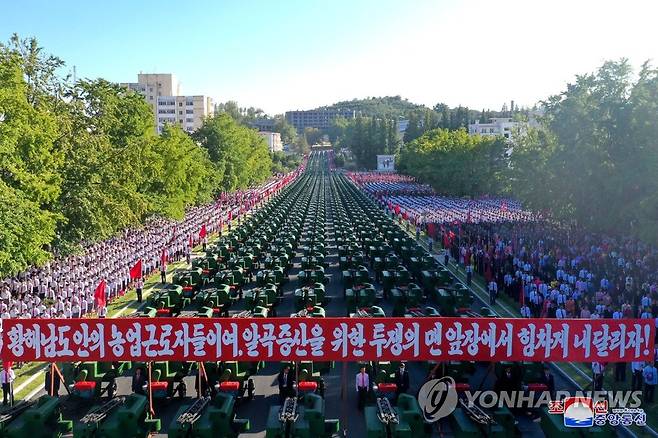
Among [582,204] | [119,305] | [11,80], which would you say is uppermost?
[11,80]

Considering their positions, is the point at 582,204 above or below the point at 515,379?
above

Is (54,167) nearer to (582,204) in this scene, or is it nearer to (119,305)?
(119,305)

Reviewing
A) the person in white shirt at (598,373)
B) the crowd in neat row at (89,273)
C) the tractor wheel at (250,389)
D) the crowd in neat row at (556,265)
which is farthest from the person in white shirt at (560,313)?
the crowd in neat row at (89,273)

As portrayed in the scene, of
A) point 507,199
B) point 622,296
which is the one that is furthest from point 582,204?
point 507,199

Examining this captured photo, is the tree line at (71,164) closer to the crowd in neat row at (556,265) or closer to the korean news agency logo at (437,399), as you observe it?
the korean news agency logo at (437,399)

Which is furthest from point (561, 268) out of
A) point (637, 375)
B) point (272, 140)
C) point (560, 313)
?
point (272, 140)

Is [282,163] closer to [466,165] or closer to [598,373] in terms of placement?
[466,165]

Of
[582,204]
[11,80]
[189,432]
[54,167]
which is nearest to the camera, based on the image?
[189,432]
